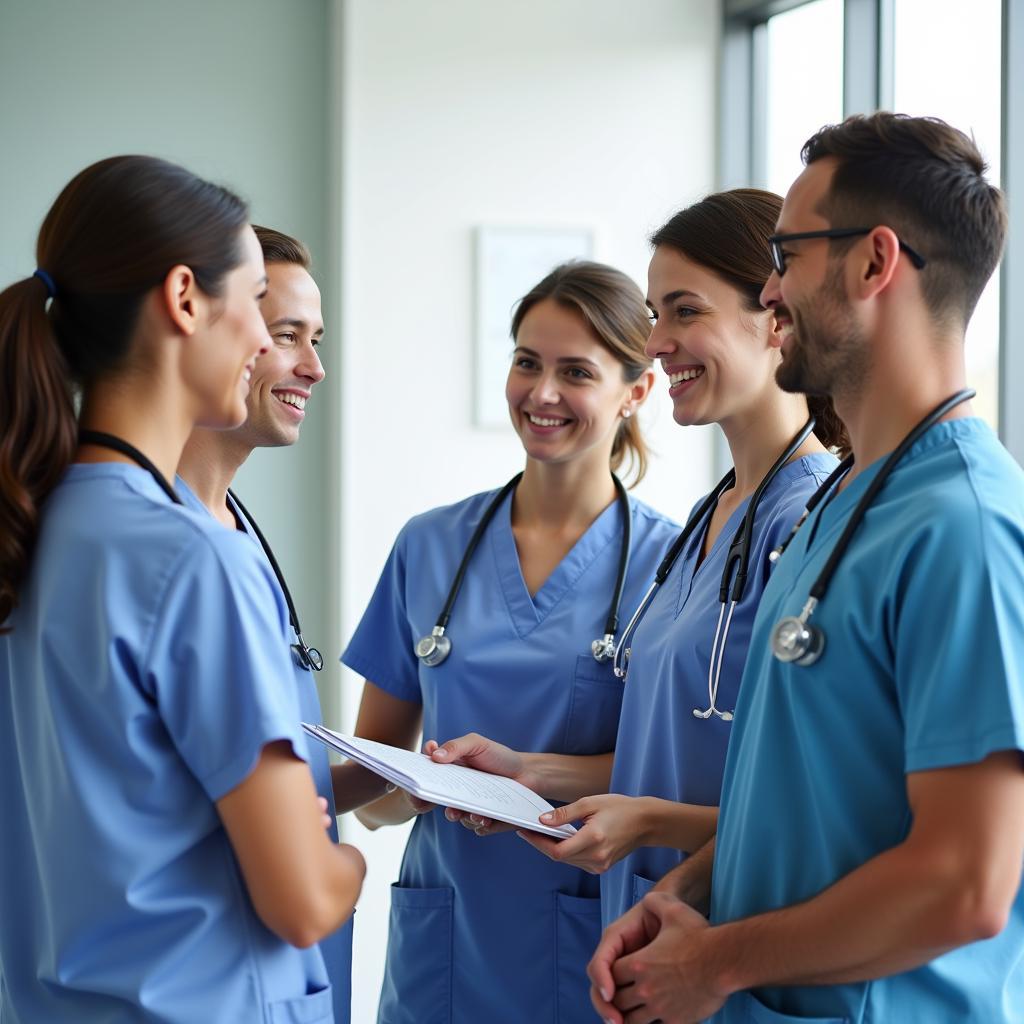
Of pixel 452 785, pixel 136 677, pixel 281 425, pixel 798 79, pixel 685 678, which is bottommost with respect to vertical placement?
pixel 452 785

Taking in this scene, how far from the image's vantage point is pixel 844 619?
1.13 metres

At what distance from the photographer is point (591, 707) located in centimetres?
198

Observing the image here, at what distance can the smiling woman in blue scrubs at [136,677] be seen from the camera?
3.62 ft

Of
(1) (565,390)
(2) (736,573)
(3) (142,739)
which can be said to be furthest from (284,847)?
(1) (565,390)

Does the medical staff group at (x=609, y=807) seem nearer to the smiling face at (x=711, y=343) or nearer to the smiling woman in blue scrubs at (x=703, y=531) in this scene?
the smiling woman in blue scrubs at (x=703, y=531)

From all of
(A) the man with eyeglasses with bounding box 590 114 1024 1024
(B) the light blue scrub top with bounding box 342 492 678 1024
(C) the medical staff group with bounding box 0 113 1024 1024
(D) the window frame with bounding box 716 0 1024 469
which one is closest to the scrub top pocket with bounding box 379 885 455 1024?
(B) the light blue scrub top with bounding box 342 492 678 1024

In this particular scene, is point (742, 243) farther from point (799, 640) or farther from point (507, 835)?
point (507, 835)

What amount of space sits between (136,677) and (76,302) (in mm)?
377

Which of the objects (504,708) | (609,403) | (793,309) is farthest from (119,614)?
(609,403)

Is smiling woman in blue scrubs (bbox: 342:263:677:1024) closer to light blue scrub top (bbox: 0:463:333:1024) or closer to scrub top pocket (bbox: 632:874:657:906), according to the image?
scrub top pocket (bbox: 632:874:657:906)

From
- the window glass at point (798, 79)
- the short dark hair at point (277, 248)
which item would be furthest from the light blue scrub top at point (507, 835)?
the window glass at point (798, 79)

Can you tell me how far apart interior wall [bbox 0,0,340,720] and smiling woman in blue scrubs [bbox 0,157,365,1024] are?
237cm

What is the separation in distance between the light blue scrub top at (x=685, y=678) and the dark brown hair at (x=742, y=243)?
61mm

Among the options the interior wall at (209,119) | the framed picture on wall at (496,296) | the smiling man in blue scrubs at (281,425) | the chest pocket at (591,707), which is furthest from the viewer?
the framed picture on wall at (496,296)
